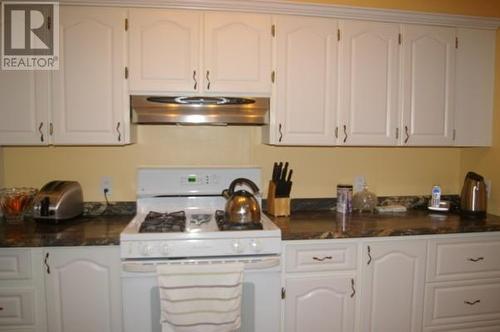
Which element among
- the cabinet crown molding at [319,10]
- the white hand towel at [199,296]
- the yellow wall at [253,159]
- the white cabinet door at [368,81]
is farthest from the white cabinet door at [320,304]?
the cabinet crown molding at [319,10]

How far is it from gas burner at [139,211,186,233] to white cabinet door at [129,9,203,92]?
0.77 m

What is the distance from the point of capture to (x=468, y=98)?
2.28 metres

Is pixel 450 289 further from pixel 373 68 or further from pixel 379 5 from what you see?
pixel 379 5

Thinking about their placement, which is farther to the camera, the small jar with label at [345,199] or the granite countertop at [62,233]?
the small jar with label at [345,199]

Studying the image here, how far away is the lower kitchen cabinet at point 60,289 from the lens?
5.54ft

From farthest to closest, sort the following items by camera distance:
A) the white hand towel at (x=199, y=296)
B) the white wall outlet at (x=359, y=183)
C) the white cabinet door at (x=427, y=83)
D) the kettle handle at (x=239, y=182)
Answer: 1. the white wall outlet at (x=359, y=183)
2. the white cabinet door at (x=427, y=83)
3. the kettle handle at (x=239, y=182)
4. the white hand towel at (x=199, y=296)

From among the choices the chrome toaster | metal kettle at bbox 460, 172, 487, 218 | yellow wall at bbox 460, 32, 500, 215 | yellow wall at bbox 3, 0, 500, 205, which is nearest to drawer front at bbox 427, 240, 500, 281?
metal kettle at bbox 460, 172, 487, 218

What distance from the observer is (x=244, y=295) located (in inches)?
68.4

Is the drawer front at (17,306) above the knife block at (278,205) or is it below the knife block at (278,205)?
below

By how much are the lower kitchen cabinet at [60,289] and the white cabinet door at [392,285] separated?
4.57 ft

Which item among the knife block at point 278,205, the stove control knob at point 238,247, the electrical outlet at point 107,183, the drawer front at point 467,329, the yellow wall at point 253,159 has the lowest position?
the drawer front at point 467,329

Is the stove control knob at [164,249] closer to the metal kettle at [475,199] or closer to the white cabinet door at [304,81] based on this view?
the white cabinet door at [304,81]

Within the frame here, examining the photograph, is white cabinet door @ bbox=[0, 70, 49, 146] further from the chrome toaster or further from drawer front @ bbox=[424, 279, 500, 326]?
drawer front @ bbox=[424, 279, 500, 326]

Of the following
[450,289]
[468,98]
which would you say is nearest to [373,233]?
[450,289]
